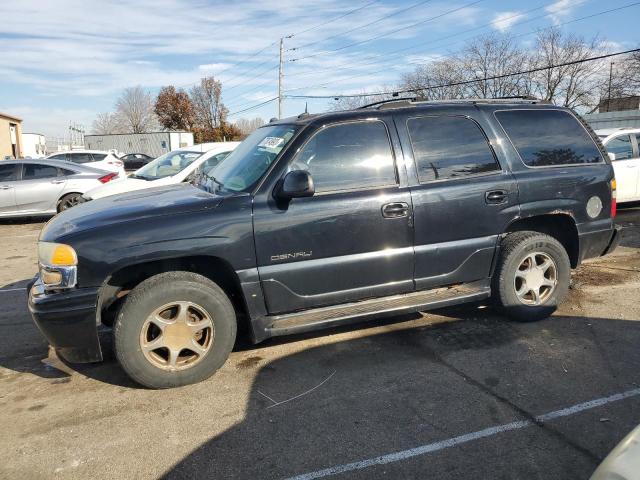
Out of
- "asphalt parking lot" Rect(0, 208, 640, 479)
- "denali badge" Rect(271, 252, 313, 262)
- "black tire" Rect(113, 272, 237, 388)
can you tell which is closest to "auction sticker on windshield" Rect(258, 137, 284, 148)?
"denali badge" Rect(271, 252, 313, 262)

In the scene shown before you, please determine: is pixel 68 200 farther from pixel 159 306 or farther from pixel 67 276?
pixel 159 306

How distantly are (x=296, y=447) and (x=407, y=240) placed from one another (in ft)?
6.17

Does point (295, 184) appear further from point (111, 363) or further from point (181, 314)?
point (111, 363)

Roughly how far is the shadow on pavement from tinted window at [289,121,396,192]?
55.0 inches

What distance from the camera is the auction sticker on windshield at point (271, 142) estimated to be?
4172 millimetres

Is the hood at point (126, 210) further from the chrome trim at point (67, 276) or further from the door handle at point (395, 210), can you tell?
the door handle at point (395, 210)

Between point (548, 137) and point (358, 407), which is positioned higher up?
point (548, 137)

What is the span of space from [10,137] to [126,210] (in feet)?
169

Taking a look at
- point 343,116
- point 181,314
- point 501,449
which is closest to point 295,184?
point 343,116

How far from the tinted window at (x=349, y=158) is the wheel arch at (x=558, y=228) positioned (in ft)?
4.57

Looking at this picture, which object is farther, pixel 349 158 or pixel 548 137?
pixel 548 137

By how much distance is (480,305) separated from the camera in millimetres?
5188

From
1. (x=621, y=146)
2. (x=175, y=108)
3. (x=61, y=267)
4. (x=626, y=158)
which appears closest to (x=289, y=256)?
(x=61, y=267)

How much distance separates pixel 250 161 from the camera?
4.32m
